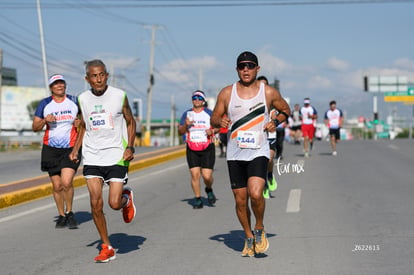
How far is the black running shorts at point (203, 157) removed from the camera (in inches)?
437

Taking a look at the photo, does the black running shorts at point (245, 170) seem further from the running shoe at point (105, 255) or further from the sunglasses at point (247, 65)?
the running shoe at point (105, 255)

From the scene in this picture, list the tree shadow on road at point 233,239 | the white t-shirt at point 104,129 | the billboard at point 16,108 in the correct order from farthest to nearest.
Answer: the billboard at point 16,108
the tree shadow on road at point 233,239
the white t-shirt at point 104,129

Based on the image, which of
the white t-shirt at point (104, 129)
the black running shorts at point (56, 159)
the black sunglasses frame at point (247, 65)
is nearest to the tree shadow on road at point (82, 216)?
the black running shorts at point (56, 159)

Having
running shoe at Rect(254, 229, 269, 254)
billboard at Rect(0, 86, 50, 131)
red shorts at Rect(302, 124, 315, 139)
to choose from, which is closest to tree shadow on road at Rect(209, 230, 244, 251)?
running shoe at Rect(254, 229, 269, 254)

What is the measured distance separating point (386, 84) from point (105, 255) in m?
88.0

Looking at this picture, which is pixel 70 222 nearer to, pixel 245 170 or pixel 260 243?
pixel 245 170

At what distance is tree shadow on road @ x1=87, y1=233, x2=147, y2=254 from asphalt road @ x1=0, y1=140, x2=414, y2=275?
0.01 m

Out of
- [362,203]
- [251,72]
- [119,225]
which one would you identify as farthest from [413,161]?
[251,72]

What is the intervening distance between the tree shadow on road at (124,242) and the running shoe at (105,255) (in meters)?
0.42

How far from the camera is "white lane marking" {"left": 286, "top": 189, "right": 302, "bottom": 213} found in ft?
33.2

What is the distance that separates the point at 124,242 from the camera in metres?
7.81

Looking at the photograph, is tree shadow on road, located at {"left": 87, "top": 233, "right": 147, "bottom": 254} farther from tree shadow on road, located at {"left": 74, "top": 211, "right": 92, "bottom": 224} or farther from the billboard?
the billboard

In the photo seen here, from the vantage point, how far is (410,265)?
241 inches

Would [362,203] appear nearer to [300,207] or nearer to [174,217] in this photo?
[300,207]
